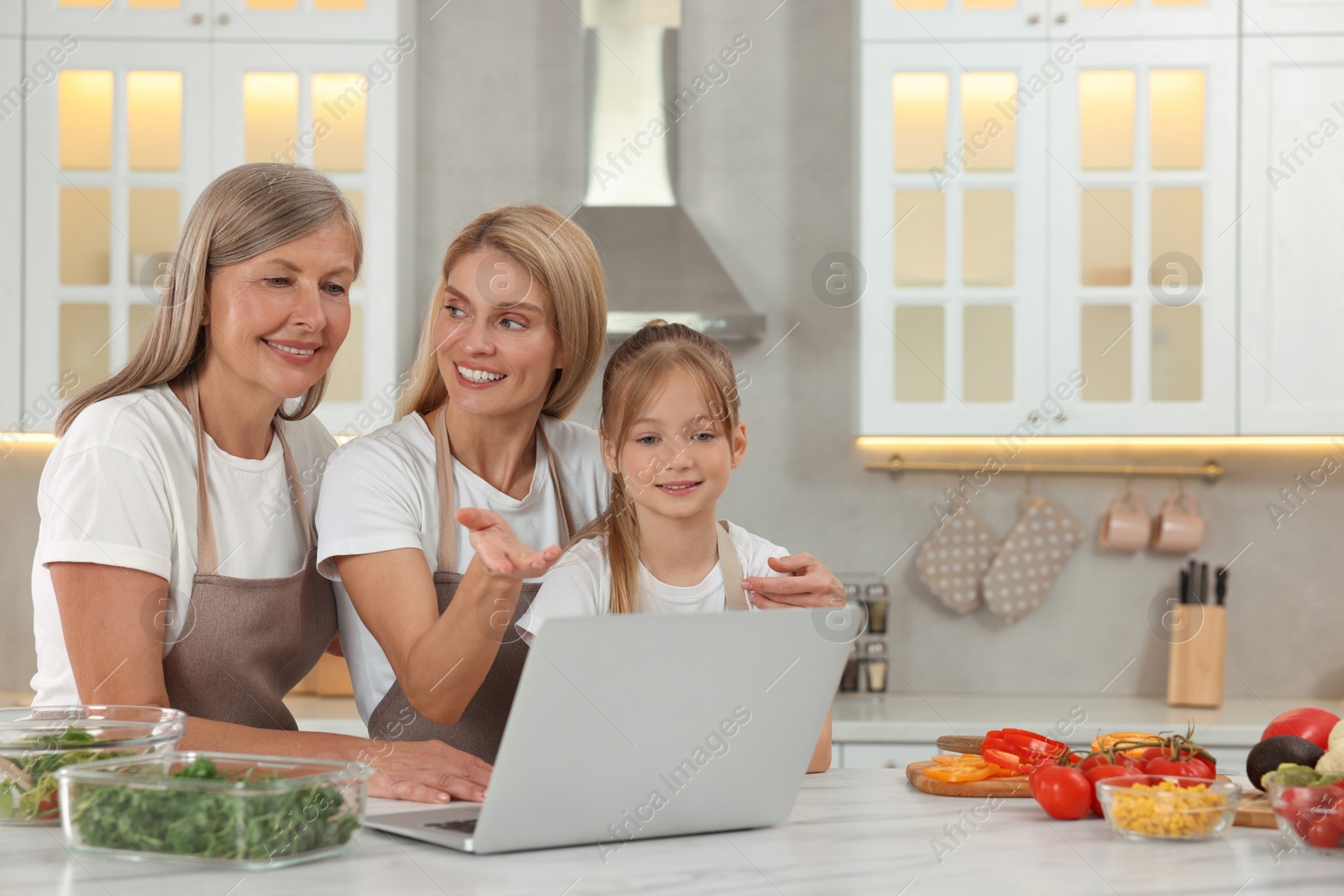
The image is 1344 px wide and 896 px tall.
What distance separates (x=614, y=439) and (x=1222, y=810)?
74 cm

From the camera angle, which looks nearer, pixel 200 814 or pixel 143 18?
pixel 200 814

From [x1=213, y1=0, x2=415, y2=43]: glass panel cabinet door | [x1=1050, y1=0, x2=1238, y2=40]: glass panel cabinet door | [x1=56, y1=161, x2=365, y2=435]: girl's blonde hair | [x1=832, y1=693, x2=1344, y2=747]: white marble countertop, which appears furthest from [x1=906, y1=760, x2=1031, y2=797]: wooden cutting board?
[x1=213, y1=0, x2=415, y2=43]: glass panel cabinet door

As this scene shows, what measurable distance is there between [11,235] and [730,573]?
2.20 metres

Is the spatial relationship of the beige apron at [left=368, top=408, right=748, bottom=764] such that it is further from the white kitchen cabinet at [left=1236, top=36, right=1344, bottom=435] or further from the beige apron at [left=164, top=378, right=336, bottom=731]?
the white kitchen cabinet at [left=1236, top=36, right=1344, bottom=435]

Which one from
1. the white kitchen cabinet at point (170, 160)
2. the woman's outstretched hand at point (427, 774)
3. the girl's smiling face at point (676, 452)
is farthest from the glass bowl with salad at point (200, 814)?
the white kitchen cabinet at point (170, 160)

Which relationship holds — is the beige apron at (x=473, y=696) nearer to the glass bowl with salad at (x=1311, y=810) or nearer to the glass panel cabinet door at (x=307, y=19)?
the glass bowl with salad at (x=1311, y=810)

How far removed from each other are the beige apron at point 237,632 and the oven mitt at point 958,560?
194 centimetres

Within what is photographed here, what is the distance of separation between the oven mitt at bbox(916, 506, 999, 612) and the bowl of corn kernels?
208 cm

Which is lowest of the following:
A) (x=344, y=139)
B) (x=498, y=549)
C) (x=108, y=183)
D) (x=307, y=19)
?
(x=498, y=549)

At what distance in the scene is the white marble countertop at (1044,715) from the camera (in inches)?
101

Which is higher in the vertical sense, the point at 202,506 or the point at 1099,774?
the point at 202,506

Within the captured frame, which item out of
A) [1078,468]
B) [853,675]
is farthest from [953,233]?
[853,675]

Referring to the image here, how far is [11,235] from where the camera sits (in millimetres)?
2770

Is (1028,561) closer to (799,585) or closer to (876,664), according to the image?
(876,664)
